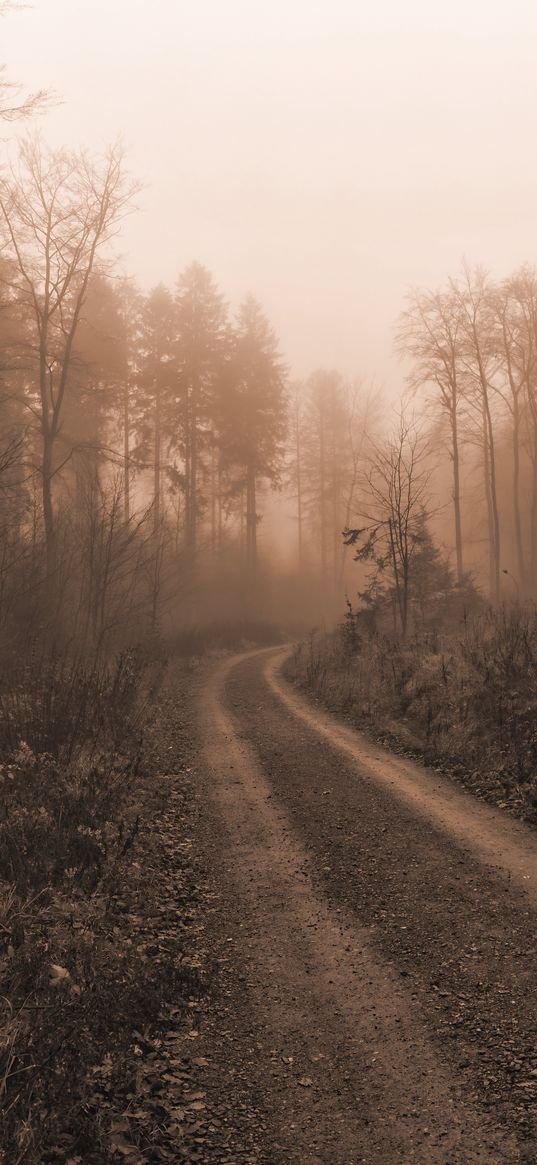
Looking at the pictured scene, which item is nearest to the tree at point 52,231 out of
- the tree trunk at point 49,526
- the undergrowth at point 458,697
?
the tree trunk at point 49,526

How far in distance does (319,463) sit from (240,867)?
3965 cm

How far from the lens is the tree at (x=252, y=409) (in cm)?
3588

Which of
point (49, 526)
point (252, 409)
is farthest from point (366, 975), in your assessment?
point (252, 409)

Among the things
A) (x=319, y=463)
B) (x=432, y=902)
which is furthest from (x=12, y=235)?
(x=319, y=463)

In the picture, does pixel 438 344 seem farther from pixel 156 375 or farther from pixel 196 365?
pixel 156 375

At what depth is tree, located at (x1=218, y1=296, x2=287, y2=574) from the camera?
35.9 meters

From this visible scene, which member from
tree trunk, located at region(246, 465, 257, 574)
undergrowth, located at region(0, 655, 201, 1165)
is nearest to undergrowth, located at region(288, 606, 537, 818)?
undergrowth, located at region(0, 655, 201, 1165)

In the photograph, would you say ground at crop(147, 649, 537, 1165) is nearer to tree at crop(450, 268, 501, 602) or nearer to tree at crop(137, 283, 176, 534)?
tree at crop(450, 268, 501, 602)

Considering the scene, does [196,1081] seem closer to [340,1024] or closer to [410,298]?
[340,1024]

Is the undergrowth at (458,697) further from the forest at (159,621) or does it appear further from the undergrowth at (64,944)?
the undergrowth at (64,944)

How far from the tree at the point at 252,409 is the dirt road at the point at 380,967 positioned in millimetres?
27731

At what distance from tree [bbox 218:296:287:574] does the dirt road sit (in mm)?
27731

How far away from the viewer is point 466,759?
10.0 meters

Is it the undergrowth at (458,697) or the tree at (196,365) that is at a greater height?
the tree at (196,365)
